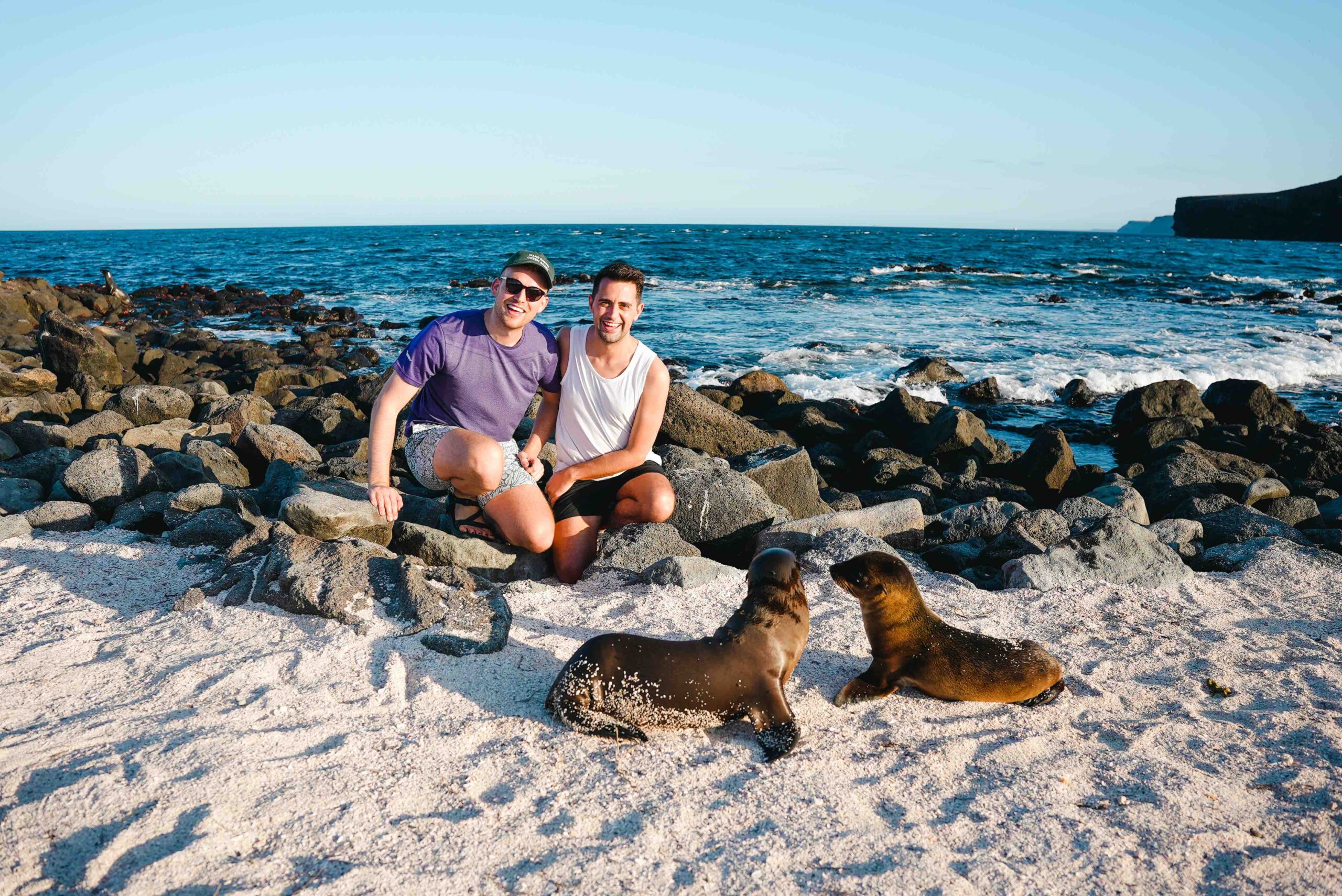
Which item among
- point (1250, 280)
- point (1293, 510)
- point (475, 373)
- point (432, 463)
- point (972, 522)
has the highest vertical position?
point (1250, 280)

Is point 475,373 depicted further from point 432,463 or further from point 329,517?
point 329,517

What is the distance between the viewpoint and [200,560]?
453cm

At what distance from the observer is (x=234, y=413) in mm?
8617

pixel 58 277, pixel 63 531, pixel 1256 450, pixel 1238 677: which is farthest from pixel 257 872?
pixel 58 277

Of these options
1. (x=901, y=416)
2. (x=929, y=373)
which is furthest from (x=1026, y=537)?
(x=929, y=373)

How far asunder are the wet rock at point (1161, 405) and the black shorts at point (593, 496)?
811cm

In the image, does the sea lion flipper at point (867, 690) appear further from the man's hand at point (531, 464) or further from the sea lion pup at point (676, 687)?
the man's hand at point (531, 464)

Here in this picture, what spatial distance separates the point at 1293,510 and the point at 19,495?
30.2ft

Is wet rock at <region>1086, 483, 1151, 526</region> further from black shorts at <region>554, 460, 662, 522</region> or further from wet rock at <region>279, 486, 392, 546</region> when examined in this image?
wet rock at <region>279, 486, 392, 546</region>

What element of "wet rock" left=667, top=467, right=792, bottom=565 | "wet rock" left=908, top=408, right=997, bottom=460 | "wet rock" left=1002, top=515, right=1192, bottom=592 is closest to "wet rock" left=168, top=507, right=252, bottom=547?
"wet rock" left=667, top=467, right=792, bottom=565

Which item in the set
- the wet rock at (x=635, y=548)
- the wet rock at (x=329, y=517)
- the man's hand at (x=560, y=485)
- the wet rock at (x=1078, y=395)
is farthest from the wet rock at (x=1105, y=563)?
the wet rock at (x=1078, y=395)

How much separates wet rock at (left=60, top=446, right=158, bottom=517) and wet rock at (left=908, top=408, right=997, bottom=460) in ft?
23.0

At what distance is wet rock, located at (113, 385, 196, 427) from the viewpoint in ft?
28.8

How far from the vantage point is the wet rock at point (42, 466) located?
19.9ft
